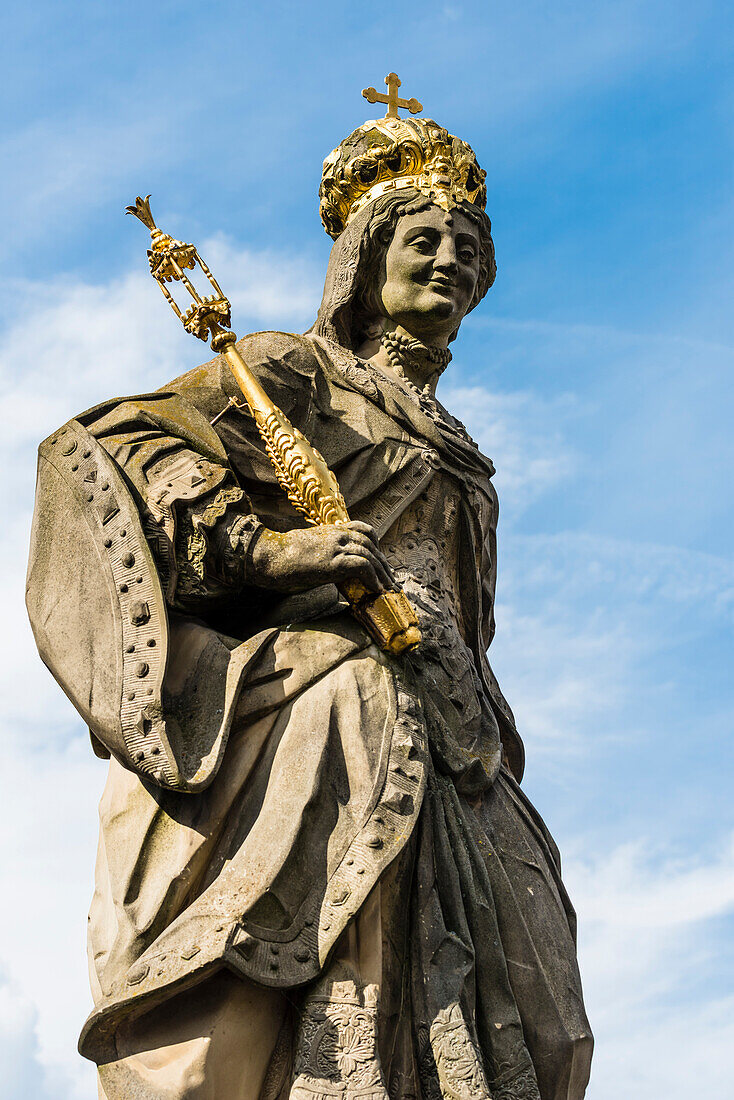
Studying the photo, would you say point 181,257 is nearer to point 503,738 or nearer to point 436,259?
point 436,259

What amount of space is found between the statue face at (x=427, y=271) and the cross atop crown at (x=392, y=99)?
84 centimetres

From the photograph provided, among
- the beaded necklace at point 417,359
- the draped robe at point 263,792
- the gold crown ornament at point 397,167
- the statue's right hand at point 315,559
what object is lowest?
the draped robe at point 263,792

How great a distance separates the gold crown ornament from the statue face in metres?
0.16

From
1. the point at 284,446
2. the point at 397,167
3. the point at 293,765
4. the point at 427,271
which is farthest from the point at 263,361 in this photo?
the point at 293,765

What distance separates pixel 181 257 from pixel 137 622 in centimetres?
194

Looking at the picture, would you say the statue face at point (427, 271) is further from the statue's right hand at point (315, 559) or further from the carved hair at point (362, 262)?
the statue's right hand at point (315, 559)

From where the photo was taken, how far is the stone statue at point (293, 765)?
7.04 m

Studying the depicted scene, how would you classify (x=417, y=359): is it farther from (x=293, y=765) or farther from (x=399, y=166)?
(x=293, y=765)

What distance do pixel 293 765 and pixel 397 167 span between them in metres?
3.42

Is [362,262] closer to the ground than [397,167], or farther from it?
closer to the ground

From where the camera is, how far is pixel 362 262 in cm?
927

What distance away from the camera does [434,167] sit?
9.41m

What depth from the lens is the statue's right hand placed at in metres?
7.77

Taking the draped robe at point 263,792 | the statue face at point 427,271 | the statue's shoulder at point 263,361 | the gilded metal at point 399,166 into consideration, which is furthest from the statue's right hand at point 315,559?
the gilded metal at point 399,166
